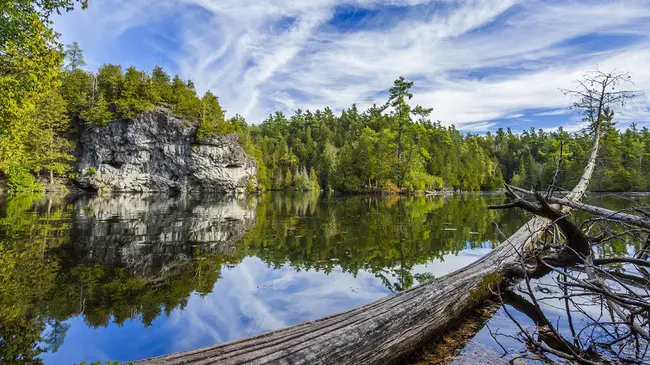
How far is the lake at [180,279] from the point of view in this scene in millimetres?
3508

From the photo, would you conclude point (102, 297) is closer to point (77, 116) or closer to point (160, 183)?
point (160, 183)

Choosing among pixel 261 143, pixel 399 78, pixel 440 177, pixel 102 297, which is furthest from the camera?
pixel 261 143

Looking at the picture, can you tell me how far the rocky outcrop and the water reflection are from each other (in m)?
33.4

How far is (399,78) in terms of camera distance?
35625mm

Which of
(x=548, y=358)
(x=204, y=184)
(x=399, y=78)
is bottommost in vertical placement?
(x=548, y=358)

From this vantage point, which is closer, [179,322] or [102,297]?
[179,322]

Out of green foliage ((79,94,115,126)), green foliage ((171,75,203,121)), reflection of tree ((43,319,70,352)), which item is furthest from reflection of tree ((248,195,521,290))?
green foliage ((79,94,115,126))

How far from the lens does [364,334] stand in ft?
8.66

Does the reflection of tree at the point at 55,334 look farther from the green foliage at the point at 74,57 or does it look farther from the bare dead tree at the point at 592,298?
the green foliage at the point at 74,57

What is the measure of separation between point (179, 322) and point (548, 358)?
403 centimetres

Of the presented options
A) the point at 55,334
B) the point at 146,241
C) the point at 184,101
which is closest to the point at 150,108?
the point at 184,101

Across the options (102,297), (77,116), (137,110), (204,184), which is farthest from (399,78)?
(77,116)

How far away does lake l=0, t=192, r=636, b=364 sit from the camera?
3508mm

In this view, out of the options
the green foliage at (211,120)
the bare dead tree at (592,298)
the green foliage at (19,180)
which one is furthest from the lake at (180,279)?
the green foliage at (211,120)
